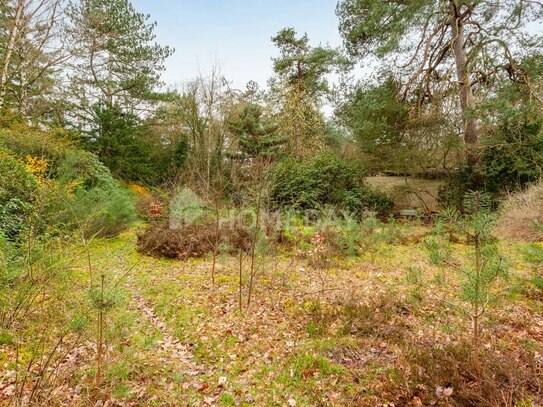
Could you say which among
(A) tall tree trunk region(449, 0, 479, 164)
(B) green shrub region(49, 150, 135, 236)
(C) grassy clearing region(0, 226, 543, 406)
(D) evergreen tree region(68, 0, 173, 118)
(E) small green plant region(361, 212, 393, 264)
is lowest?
(C) grassy clearing region(0, 226, 543, 406)

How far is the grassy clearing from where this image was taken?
2486 millimetres

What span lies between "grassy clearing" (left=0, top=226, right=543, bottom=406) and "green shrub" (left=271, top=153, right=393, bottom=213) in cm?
667

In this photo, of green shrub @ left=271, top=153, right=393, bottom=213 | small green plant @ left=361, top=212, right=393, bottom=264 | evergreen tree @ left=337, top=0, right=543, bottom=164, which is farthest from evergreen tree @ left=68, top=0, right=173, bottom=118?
small green plant @ left=361, top=212, right=393, bottom=264

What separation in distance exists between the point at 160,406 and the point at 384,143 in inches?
506

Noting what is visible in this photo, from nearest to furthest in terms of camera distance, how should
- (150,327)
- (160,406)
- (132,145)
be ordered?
(160,406) → (150,327) → (132,145)

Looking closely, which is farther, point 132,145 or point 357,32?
point 132,145

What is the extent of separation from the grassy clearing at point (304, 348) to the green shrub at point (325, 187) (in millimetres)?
6675

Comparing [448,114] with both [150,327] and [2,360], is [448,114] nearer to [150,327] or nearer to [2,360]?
[150,327]

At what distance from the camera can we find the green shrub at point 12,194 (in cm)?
497

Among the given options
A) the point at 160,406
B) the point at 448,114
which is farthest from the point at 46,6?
the point at 448,114

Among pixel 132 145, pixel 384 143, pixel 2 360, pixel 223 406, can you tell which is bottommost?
pixel 223 406

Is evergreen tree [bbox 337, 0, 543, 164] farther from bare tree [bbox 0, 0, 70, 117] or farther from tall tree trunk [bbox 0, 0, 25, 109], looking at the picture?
tall tree trunk [bbox 0, 0, 25, 109]

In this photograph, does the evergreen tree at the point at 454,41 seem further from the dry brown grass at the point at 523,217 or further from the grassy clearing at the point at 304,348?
the grassy clearing at the point at 304,348

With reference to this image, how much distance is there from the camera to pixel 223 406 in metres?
2.66
